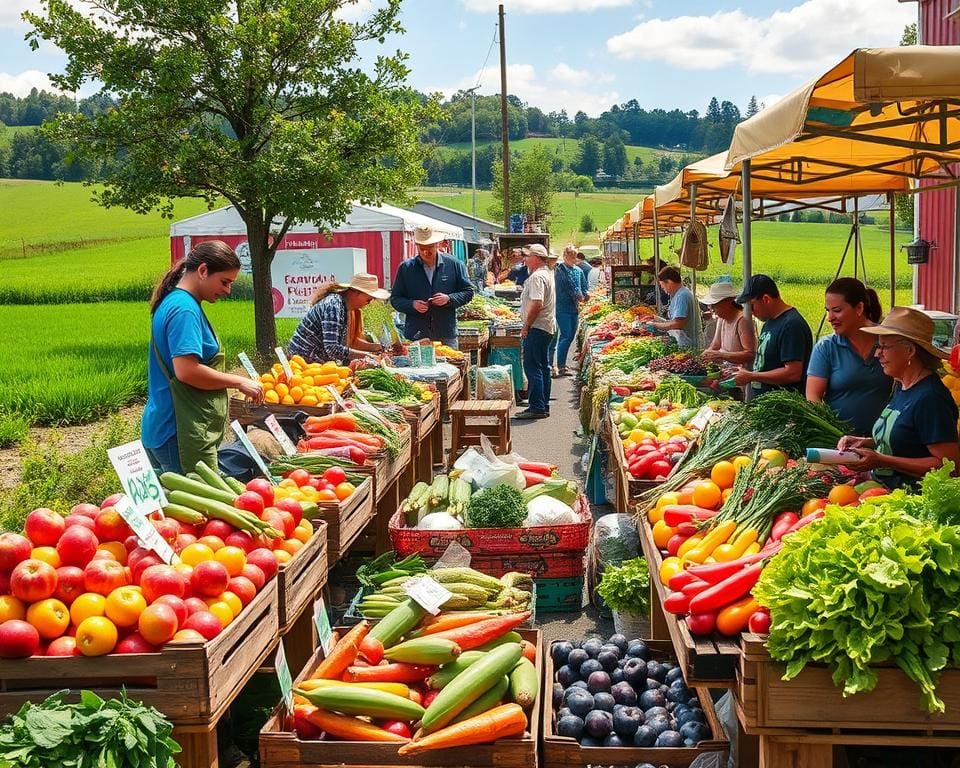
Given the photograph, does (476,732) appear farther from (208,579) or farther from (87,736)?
(87,736)

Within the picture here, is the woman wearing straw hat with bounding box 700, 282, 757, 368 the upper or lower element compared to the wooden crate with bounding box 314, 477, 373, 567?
upper

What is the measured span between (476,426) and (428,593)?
5686 millimetres

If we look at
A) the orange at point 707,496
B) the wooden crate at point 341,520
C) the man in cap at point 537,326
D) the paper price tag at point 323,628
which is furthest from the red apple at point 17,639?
the man in cap at point 537,326

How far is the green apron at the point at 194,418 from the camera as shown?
480 centimetres

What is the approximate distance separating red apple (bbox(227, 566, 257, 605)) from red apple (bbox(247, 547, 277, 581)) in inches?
8.0

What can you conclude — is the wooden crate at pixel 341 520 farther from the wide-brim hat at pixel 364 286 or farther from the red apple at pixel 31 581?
the wide-brim hat at pixel 364 286

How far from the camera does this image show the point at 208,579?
330cm

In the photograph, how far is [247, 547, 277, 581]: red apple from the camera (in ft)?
12.3

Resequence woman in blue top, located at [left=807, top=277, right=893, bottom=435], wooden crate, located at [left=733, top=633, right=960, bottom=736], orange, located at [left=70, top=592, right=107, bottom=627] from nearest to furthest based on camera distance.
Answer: wooden crate, located at [left=733, top=633, right=960, bottom=736], orange, located at [left=70, top=592, right=107, bottom=627], woman in blue top, located at [left=807, top=277, right=893, bottom=435]

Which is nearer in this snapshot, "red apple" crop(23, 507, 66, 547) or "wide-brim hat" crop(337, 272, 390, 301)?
"red apple" crop(23, 507, 66, 547)

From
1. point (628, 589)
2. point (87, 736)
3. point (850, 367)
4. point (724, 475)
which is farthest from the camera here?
point (850, 367)

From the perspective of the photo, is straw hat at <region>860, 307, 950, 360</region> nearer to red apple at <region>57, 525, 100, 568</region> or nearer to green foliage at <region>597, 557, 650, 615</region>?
green foliage at <region>597, 557, 650, 615</region>

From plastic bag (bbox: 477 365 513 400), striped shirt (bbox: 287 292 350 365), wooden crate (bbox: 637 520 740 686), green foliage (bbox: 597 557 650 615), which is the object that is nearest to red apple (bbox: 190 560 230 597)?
wooden crate (bbox: 637 520 740 686)

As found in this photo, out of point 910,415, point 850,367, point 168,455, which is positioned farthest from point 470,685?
point 850,367
